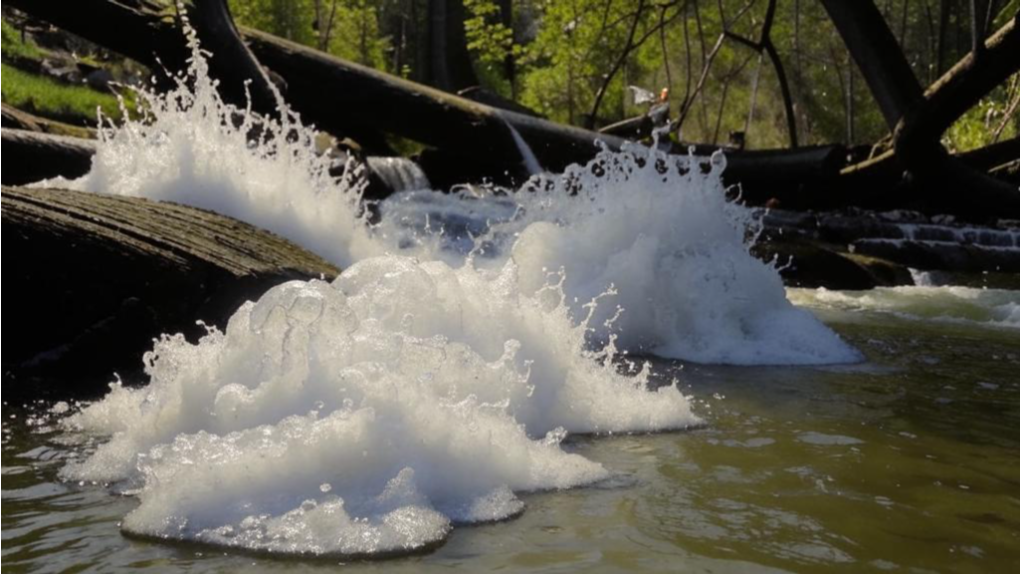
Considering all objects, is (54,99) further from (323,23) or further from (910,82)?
(323,23)

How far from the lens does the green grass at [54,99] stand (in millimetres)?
19969

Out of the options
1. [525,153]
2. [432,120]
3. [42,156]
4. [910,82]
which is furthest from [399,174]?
[910,82]

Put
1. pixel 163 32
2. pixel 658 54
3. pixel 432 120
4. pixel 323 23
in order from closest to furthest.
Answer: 1. pixel 163 32
2. pixel 432 120
3. pixel 658 54
4. pixel 323 23

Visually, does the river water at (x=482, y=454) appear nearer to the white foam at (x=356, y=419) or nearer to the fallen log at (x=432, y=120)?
the white foam at (x=356, y=419)

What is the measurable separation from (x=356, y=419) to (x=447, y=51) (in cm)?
2713

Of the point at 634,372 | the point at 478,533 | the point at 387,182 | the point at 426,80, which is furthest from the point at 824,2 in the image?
the point at 426,80

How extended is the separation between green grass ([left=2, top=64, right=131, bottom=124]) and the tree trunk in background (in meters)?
9.43

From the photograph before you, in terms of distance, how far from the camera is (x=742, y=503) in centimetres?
431

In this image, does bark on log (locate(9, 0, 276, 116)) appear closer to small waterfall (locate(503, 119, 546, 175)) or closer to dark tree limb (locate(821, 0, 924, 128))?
A: small waterfall (locate(503, 119, 546, 175))

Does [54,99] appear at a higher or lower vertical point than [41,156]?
higher

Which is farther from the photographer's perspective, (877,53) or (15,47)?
(15,47)

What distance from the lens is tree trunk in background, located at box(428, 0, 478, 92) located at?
30422mm

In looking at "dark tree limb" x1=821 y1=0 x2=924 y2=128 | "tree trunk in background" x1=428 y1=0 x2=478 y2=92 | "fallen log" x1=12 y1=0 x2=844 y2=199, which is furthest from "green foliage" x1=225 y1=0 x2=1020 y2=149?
"dark tree limb" x1=821 y1=0 x2=924 y2=128

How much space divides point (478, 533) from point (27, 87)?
1991cm
